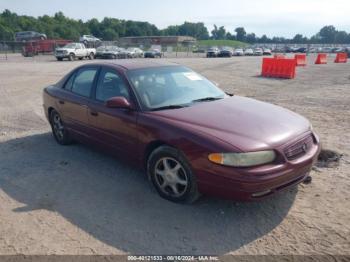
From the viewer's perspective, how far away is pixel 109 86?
15.5ft

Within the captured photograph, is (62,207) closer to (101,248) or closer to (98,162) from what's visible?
(101,248)

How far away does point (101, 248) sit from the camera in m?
3.09

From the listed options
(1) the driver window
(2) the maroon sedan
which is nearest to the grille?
(2) the maroon sedan

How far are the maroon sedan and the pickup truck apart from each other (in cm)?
3074

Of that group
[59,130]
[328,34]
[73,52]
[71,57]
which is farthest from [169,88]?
[328,34]

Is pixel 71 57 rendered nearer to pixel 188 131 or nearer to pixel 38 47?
pixel 38 47

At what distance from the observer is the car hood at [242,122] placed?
3.40m

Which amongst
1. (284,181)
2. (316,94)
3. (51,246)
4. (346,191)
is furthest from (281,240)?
(316,94)

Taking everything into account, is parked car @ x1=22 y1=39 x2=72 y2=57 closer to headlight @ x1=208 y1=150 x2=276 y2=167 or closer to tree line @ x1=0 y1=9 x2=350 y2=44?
tree line @ x1=0 y1=9 x2=350 y2=44

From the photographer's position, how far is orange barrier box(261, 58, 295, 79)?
1766 centimetres

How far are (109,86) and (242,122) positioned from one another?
80.5 inches

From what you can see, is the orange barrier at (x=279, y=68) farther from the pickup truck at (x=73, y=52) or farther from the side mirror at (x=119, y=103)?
the pickup truck at (x=73, y=52)

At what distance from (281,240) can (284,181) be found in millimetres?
586

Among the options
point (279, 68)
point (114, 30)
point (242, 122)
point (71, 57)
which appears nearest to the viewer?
point (242, 122)
